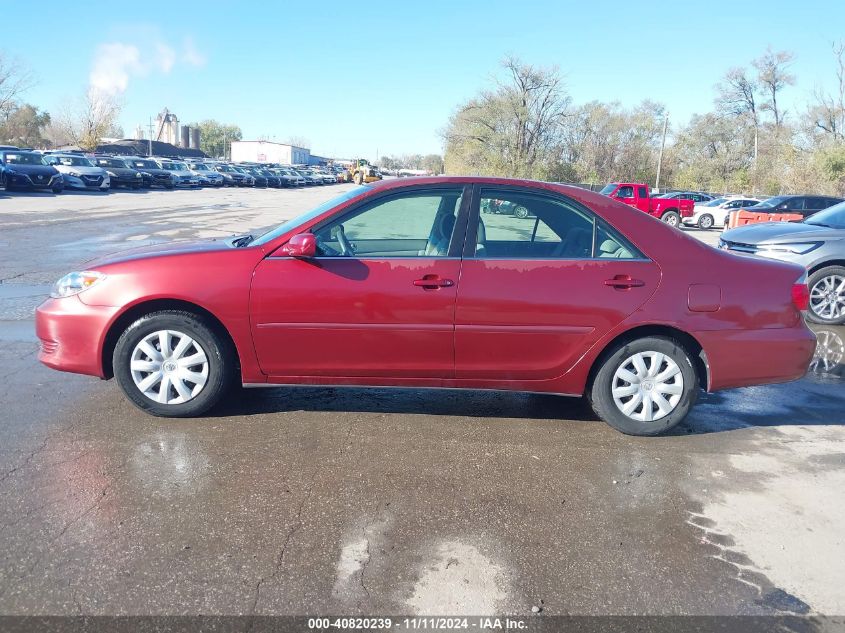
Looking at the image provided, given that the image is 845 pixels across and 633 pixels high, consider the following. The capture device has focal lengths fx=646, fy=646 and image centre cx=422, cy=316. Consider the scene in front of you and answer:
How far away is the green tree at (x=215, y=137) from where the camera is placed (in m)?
141

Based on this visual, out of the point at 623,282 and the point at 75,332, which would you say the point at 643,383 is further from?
the point at 75,332

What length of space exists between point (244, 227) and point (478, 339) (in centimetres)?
1535

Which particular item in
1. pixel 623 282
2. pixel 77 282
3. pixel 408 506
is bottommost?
pixel 408 506

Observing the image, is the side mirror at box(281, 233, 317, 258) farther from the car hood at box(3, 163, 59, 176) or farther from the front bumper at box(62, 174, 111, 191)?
the front bumper at box(62, 174, 111, 191)

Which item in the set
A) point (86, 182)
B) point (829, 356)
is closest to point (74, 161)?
point (86, 182)

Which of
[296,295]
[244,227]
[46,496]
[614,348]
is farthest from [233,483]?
[244,227]

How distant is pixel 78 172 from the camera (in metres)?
31.0

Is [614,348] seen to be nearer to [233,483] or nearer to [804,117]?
[233,483]

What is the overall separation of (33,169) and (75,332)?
89.9 ft

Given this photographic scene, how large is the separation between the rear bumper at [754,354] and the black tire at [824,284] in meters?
4.32

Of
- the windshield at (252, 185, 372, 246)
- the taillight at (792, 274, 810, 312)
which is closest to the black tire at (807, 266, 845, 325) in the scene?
the taillight at (792, 274, 810, 312)

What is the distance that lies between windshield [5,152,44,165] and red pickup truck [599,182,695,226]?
2430 cm

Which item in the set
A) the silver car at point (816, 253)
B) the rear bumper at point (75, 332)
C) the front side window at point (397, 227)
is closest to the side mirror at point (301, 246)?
the front side window at point (397, 227)

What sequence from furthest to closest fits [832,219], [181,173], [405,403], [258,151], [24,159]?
[258,151] < [181,173] < [24,159] < [832,219] < [405,403]
